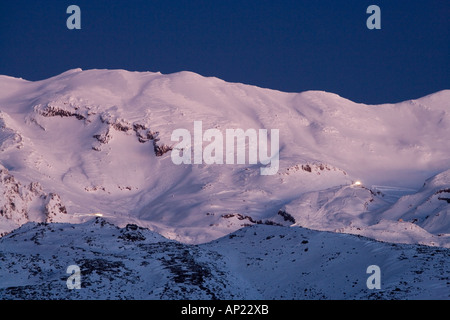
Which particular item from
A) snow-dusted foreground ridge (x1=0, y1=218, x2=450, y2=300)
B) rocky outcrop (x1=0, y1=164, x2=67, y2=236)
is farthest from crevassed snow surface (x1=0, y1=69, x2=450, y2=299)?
rocky outcrop (x1=0, y1=164, x2=67, y2=236)

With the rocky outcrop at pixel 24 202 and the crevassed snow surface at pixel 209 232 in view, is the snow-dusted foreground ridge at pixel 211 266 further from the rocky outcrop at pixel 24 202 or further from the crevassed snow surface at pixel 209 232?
the rocky outcrop at pixel 24 202

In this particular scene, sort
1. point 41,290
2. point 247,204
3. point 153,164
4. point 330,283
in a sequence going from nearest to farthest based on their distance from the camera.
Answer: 1. point 41,290
2. point 330,283
3. point 247,204
4. point 153,164

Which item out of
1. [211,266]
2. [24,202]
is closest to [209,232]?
[24,202]

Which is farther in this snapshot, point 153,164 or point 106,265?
point 153,164

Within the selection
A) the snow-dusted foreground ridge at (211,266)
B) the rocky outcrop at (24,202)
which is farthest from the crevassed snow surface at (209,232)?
the rocky outcrop at (24,202)

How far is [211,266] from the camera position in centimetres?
4325

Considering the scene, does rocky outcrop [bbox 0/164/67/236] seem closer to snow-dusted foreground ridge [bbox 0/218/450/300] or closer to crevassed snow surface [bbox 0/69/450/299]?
crevassed snow surface [bbox 0/69/450/299]

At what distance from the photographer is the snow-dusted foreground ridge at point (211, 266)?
34875 mm

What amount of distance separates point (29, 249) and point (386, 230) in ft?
148

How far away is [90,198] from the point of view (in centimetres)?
17412

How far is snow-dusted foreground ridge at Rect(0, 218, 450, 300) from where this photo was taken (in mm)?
34875
